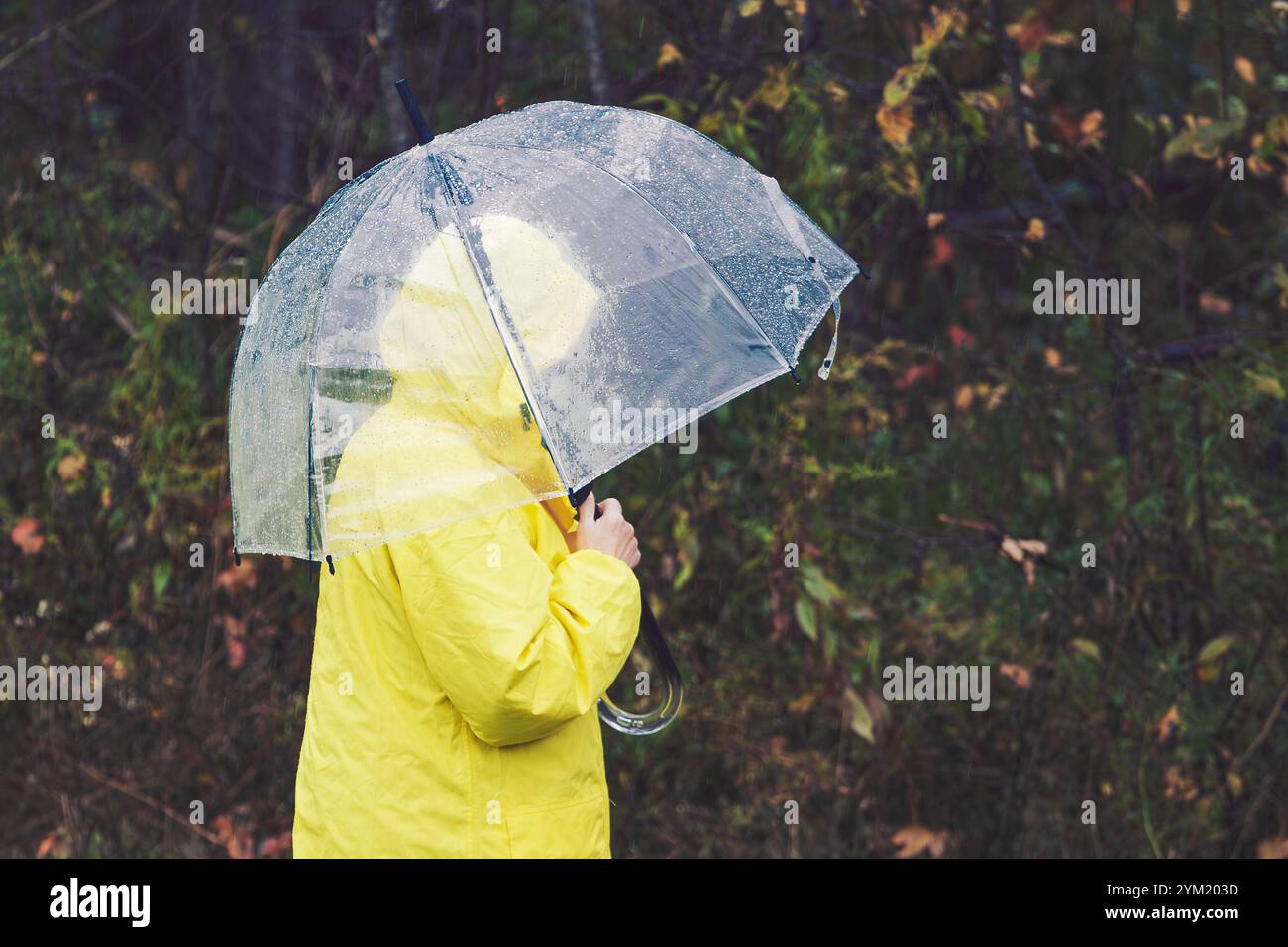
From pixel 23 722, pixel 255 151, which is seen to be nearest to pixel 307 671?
pixel 23 722

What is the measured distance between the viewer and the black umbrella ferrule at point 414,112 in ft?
7.39

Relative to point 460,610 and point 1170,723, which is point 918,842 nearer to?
point 1170,723

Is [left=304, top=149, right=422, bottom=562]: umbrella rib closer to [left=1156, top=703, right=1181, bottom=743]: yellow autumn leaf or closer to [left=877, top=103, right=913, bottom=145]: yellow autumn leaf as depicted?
[left=877, top=103, right=913, bottom=145]: yellow autumn leaf

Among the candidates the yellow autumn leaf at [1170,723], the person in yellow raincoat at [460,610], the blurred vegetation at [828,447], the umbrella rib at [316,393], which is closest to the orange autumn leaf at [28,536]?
the blurred vegetation at [828,447]

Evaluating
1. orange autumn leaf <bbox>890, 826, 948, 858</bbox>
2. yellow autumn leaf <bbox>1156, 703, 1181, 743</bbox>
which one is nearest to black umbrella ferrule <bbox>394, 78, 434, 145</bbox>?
orange autumn leaf <bbox>890, 826, 948, 858</bbox>

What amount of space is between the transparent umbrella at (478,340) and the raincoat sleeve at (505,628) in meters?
0.08

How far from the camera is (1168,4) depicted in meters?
4.72

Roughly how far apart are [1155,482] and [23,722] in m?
3.71

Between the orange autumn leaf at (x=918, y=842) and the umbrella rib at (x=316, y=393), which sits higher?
the umbrella rib at (x=316, y=393)

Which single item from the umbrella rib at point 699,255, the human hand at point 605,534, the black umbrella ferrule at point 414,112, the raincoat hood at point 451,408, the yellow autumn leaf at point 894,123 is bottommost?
the human hand at point 605,534

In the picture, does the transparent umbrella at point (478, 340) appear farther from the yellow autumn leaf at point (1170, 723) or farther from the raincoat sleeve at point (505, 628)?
the yellow autumn leaf at point (1170, 723)

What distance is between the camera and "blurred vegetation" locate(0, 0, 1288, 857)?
4.38m

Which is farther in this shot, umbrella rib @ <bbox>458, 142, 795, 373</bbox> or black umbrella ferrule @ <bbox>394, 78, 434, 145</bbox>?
umbrella rib @ <bbox>458, 142, 795, 373</bbox>

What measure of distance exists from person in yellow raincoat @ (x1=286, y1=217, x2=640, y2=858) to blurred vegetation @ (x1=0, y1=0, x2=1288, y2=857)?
2099mm
